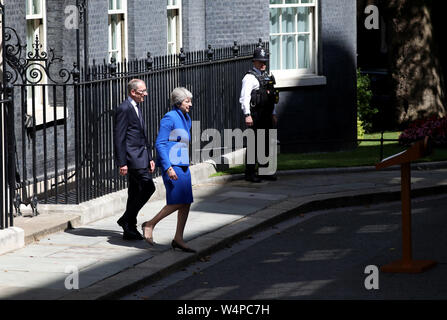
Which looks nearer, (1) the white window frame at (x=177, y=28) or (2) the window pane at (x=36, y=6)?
(2) the window pane at (x=36, y=6)

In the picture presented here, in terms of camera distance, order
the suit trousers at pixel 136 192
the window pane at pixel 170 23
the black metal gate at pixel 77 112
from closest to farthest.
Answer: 1. the suit trousers at pixel 136 192
2. the black metal gate at pixel 77 112
3. the window pane at pixel 170 23

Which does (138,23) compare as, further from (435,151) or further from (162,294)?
(162,294)

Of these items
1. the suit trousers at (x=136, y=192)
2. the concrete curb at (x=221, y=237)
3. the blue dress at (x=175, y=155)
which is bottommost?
the concrete curb at (x=221, y=237)

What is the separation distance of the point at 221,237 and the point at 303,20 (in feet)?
34.1

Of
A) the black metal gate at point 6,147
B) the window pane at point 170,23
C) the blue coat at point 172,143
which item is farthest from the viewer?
the window pane at point 170,23

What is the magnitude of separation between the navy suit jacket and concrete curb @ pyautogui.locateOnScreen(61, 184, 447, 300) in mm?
1101

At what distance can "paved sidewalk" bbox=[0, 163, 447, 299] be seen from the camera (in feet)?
33.8

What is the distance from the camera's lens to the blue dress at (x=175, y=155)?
38.2ft

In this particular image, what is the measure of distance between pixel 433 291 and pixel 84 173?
517 centimetres

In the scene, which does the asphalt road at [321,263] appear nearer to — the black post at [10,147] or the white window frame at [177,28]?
the black post at [10,147]

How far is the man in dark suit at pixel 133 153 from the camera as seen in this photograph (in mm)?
12109

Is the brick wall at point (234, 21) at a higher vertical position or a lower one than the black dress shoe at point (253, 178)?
higher

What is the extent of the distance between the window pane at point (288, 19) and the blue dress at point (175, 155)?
10.7 m

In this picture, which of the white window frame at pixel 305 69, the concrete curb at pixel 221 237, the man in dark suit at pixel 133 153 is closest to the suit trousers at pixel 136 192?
the man in dark suit at pixel 133 153
